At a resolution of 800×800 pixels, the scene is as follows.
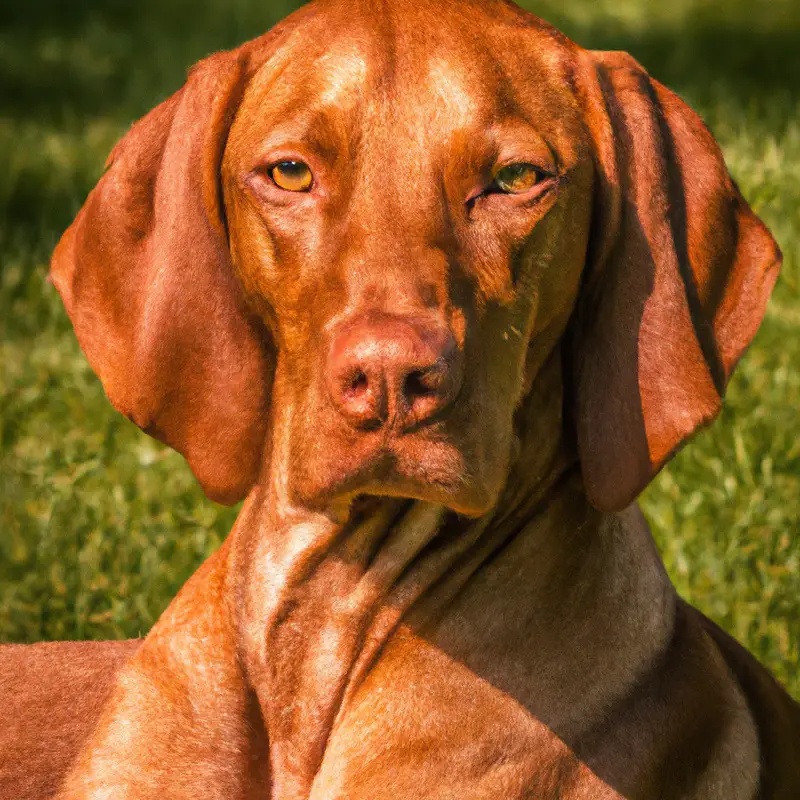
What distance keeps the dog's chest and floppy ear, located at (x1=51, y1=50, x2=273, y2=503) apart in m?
0.69

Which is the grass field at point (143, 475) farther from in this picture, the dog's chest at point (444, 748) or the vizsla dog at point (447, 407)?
the dog's chest at point (444, 748)

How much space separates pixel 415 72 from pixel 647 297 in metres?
0.71

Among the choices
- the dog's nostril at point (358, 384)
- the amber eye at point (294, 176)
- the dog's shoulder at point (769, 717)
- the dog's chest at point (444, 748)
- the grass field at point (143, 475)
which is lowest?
the grass field at point (143, 475)

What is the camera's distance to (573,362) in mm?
3633

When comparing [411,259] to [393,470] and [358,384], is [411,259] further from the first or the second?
[393,470]

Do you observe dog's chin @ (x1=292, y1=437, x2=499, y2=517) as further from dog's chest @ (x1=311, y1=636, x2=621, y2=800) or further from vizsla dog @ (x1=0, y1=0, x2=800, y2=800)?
dog's chest @ (x1=311, y1=636, x2=621, y2=800)

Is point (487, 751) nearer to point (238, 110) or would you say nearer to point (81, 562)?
point (238, 110)

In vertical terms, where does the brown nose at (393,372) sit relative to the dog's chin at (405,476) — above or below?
above

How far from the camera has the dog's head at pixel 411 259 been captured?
3145 mm

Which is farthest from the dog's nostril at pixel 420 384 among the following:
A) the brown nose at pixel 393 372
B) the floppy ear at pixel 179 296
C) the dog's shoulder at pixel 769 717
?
the dog's shoulder at pixel 769 717

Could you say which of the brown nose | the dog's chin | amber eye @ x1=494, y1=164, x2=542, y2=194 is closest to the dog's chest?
the dog's chin

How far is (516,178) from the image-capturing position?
11.1ft

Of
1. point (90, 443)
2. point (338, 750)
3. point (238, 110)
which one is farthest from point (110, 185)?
point (90, 443)

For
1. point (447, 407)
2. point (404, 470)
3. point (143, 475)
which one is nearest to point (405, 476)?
point (404, 470)
